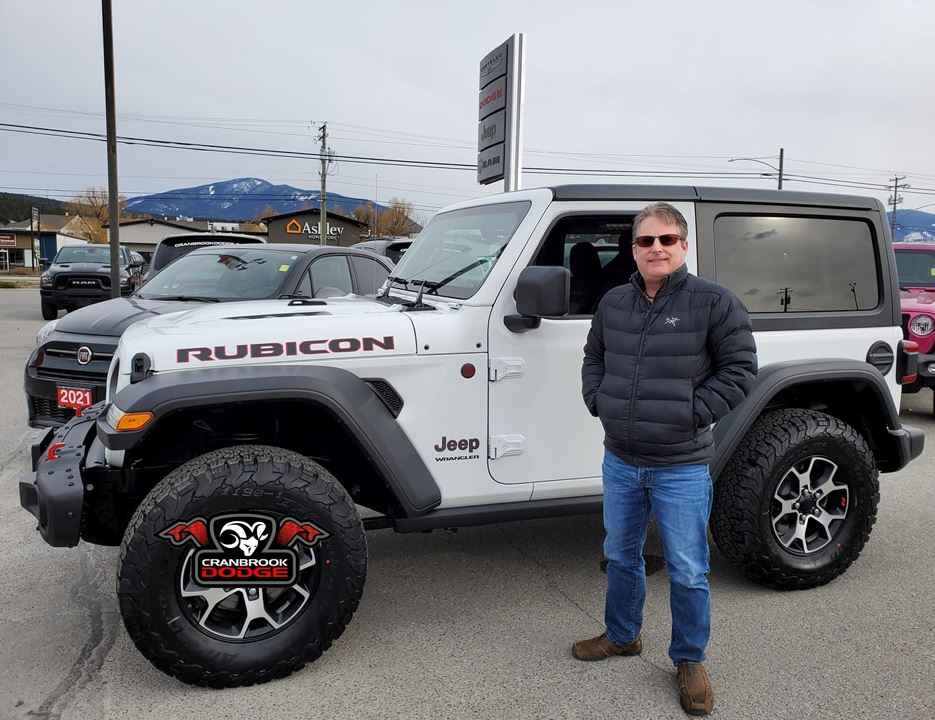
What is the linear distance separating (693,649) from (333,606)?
1.35 m

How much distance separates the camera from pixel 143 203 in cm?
8850

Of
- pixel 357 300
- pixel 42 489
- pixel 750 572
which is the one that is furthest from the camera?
pixel 357 300

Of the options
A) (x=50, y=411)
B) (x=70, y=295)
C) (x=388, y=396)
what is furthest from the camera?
(x=70, y=295)

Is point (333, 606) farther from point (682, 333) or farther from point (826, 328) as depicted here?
Answer: point (826, 328)

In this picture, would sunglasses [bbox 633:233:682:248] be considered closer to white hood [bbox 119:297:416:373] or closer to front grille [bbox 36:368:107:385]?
white hood [bbox 119:297:416:373]

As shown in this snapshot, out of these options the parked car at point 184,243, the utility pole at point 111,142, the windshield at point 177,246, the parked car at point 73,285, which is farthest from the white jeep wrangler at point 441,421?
the parked car at point 73,285

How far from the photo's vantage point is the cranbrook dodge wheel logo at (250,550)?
2771mm

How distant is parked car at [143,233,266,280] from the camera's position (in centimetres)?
884

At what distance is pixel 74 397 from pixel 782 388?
4.64 metres

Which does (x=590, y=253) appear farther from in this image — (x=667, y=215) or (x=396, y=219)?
(x=396, y=219)

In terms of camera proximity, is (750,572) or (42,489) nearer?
(42,489)

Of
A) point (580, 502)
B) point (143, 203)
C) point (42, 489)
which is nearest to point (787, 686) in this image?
point (580, 502)

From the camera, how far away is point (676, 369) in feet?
8.55

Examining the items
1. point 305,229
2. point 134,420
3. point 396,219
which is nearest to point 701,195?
point 134,420
